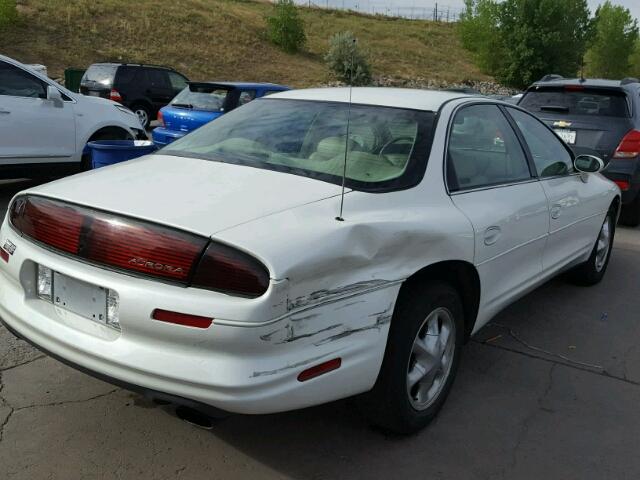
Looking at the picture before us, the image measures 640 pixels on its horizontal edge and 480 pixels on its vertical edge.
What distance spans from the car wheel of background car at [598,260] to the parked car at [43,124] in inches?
232

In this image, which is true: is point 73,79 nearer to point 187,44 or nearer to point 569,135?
point 187,44

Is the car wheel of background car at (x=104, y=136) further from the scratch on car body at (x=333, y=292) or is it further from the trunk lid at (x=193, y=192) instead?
the scratch on car body at (x=333, y=292)

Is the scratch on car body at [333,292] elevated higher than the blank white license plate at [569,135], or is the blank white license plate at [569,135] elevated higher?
the blank white license plate at [569,135]

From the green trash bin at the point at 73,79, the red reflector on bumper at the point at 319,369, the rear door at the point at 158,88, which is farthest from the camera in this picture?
the green trash bin at the point at 73,79

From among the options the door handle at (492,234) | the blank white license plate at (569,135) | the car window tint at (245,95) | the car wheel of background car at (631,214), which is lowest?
the car wheel of background car at (631,214)

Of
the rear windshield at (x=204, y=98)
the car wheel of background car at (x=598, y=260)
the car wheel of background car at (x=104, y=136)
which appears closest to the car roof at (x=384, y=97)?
the car wheel of background car at (x=598, y=260)

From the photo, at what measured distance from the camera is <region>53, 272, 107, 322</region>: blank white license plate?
93.1 inches

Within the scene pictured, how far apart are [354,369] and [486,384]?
1.35 meters

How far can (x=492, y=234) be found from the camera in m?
3.25

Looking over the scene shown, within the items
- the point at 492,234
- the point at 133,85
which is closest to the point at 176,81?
the point at 133,85

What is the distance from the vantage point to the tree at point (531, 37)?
46.9 meters

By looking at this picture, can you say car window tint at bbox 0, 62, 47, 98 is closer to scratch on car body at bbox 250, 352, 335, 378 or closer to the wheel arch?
the wheel arch

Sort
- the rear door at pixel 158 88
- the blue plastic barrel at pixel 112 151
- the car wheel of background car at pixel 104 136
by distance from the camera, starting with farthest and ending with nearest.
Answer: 1. the rear door at pixel 158 88
2. the car wheel of background car at pixel 104 136
3. the blue plastic barrel at pixel 112 151

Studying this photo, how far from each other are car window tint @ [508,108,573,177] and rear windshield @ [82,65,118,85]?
46.3 ft
